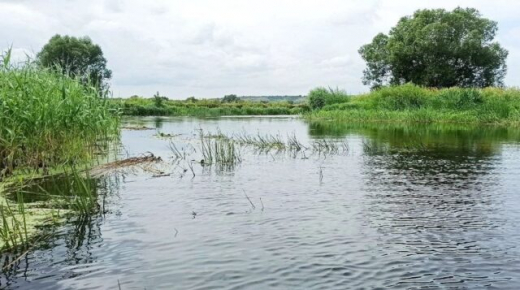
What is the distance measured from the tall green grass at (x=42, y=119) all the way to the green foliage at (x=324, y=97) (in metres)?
59.1

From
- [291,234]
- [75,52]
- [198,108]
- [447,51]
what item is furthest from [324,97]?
[291,234]

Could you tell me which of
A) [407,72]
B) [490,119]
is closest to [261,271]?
[490,119]

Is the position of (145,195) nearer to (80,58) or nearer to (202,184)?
(202,184)

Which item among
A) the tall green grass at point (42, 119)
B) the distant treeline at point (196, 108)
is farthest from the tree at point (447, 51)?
the tall green grass at point (42, 119)

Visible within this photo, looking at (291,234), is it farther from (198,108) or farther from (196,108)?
(196,108)

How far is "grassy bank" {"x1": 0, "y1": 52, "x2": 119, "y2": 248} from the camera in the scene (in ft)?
44.2

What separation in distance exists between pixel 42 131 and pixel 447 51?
6698 centimetres

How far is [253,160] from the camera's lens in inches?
944

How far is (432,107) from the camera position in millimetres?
57656

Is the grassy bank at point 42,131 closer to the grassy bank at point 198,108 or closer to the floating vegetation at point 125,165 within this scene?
the floating vegetation at point 125,165

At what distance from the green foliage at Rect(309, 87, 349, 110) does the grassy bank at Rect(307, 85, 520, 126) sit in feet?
16.0

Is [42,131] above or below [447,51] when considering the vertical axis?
below

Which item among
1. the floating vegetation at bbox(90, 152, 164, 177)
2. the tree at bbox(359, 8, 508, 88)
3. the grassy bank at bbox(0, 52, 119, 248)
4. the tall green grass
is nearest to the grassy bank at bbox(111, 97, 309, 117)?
the tree at bbox(359, 8, 508, 88)

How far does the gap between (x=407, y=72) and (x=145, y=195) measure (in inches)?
2721
